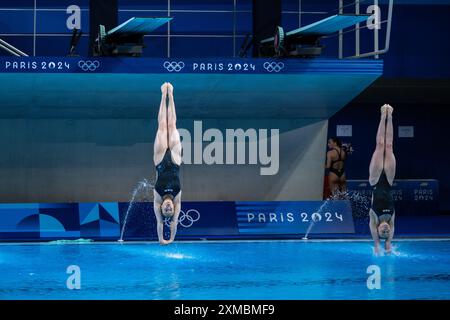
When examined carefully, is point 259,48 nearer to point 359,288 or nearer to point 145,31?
point 145,31

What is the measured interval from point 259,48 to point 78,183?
16.4 feet

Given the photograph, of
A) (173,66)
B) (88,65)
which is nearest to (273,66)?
(173,66)

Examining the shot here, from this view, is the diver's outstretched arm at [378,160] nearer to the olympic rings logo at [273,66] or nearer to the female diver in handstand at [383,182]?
the female diver in handstand at [383,182]

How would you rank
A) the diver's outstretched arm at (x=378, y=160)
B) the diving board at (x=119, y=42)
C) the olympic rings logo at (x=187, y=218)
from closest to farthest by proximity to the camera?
the diver's outstretched arm at (x=378, y=160) < the diving board at (x=119, y=42) < the olympic rings logo at (x=187, y=218)

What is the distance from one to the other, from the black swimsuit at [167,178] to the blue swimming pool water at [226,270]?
1118 millimetres

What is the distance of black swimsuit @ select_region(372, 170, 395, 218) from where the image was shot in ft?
43.3

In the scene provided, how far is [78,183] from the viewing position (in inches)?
736

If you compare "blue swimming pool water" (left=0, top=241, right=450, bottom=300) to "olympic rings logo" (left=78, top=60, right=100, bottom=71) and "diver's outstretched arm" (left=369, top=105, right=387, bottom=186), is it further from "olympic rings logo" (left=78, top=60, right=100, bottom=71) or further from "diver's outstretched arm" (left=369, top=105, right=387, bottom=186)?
"olympic rings logo" (left=78, top=60, right=100, bottom=71)

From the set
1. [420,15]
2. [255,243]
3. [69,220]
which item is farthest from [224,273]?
[420,15]

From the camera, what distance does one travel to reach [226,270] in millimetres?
12438

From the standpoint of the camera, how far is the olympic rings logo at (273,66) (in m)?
16.3

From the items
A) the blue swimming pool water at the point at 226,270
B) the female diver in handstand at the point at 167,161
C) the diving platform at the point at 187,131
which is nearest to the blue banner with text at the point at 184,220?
the blue swimming pool water at the point at 226,270

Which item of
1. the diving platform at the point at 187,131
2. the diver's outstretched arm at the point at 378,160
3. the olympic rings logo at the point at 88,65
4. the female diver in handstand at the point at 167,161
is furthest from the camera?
the diving platform at the point at 187,131

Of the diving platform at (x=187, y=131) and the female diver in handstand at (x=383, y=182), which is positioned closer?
the female diver in handstand at (x=383, y=182)
